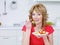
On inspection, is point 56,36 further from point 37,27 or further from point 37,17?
point 37,17

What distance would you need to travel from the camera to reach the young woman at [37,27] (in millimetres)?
1654

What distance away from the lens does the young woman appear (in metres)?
1.65

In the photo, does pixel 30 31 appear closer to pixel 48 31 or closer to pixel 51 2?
pixel 48 31

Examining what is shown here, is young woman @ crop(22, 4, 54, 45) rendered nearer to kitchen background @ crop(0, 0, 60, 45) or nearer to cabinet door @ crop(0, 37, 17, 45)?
cabinet door @ crop(0, 37, 17, 45)

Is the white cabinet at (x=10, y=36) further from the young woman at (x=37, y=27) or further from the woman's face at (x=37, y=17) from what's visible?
the woman's face at (x=37, y=17)

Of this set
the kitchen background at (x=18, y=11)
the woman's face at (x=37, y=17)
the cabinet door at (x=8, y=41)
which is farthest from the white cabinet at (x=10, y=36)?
the woman's face at (x=37, y=17)

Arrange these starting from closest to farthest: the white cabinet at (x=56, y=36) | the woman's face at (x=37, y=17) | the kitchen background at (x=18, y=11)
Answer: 1. the woman's face at (x=37, y=17)
2. the white cabinet at (x=56, y=36)
3. the kitchen background at (x=18, y=11)

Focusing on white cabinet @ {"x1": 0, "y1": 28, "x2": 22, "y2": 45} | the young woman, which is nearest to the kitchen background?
white cabinet @ {"x1": 0, "y1": 28, "x2": 22, "y2": 45}

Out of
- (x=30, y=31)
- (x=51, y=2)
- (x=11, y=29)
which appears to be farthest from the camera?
(x=51, y=2)

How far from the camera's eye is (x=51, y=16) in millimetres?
3611

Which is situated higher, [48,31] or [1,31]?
[48,31]

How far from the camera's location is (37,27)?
5.77 ft

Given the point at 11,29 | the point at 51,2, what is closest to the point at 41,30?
the point at 11,29

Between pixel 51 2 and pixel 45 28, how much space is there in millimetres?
1865
